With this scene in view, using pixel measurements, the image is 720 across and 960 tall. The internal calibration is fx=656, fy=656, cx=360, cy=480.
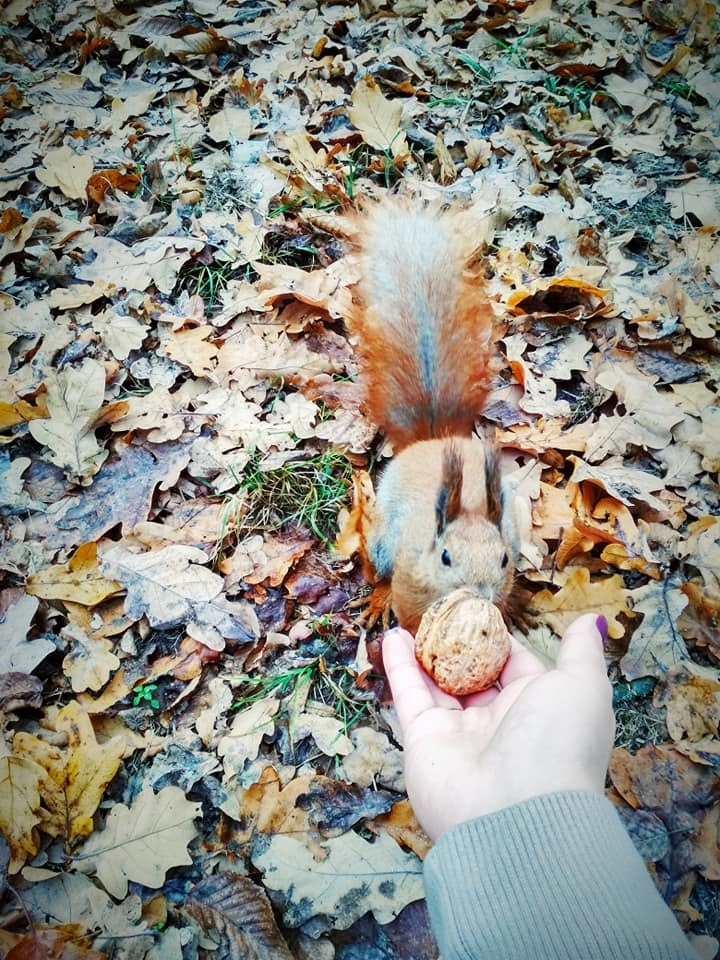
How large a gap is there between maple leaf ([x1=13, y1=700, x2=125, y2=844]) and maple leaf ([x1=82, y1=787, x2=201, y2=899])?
5cm

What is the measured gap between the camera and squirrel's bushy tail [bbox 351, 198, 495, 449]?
2.08 m

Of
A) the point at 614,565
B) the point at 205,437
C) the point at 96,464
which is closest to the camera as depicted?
the point at 614,565

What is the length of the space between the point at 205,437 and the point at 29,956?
142cm

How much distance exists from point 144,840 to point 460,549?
0.99m

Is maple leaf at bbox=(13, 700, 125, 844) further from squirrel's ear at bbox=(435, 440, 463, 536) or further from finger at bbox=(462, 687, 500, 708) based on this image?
squirrel's ear at bbox=(435, 440, 463, 536)

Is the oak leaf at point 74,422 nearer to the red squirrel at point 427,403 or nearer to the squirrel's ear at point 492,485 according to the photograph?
the red squirrel at point 427,403

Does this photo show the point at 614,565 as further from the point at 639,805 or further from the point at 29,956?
the point at 29,956

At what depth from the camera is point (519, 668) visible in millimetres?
1495

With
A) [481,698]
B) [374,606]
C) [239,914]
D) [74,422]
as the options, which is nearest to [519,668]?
[481,698]

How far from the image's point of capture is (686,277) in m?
2.37

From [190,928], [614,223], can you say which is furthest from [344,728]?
[614,223]

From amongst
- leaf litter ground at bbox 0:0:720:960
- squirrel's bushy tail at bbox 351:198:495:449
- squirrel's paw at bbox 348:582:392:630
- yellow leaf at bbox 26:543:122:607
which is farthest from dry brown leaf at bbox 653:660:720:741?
yellow leaf at bbox 26:543:122:607

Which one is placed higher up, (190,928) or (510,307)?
(510,307)

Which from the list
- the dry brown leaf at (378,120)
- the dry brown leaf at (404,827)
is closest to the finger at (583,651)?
the dry brown leaf at (404,827)
